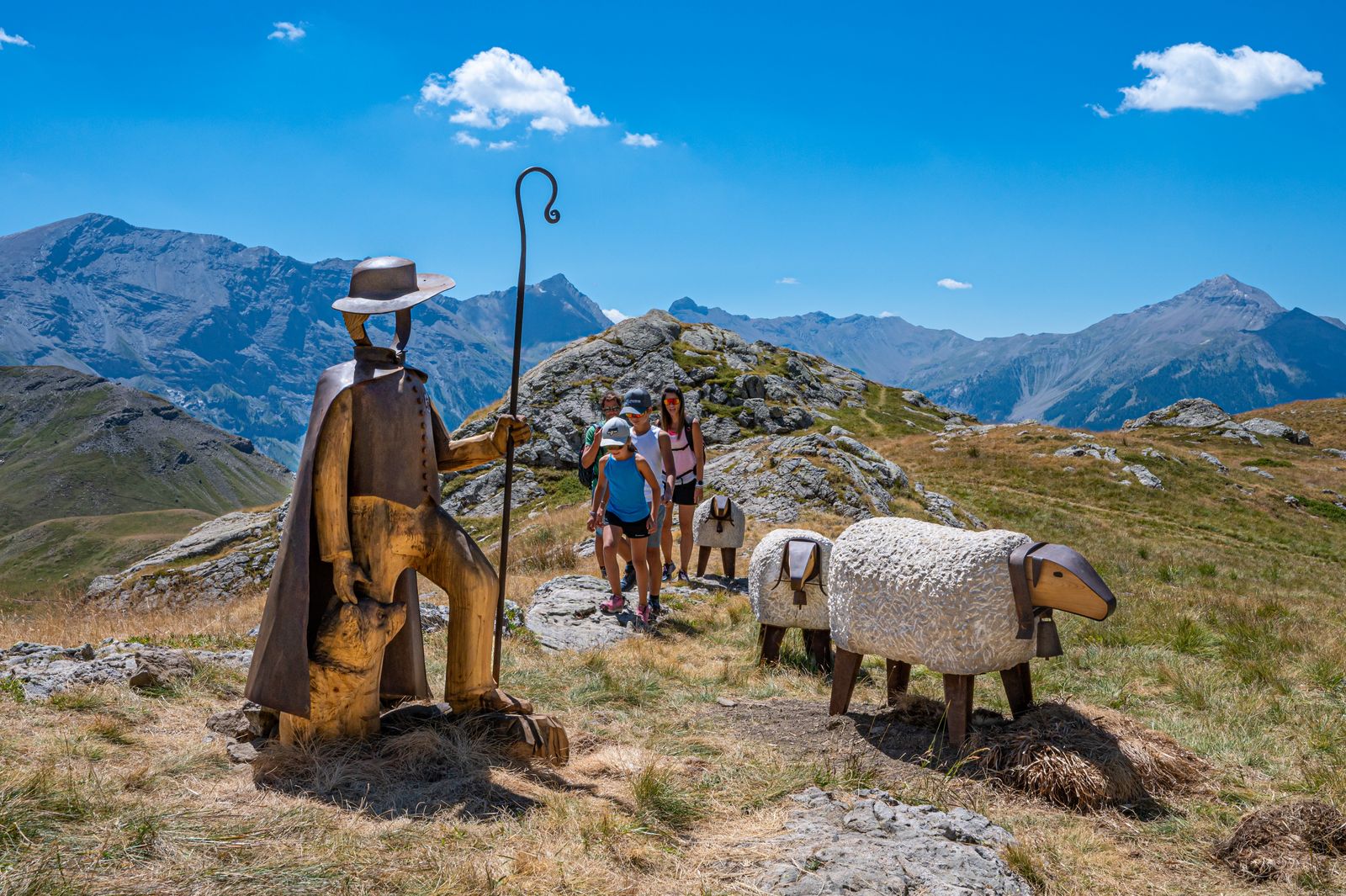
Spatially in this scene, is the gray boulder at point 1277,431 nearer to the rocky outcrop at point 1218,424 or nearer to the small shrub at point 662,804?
the rocky outcrop at point 1218,424

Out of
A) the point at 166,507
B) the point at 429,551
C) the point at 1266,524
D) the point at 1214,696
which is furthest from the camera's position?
the point at 166,507

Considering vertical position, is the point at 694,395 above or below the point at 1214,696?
above

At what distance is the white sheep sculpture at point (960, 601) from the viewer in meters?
5.62

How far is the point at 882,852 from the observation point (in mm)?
4059

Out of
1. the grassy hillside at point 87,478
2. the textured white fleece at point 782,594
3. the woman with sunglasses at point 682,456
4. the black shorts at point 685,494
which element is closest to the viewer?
the textured white fleece at point 782,594

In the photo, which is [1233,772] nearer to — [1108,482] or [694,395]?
[1108,482]

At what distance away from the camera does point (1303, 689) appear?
24.9 ft

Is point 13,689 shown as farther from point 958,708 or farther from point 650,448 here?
point 958,708

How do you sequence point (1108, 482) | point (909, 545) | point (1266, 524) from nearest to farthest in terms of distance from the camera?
point (909, 545), point (1266, 524), point (1108, 482)

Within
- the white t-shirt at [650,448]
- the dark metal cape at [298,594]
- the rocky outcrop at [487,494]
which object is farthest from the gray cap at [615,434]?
the rocky outcrop at [487,494]

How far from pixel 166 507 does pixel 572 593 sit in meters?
197

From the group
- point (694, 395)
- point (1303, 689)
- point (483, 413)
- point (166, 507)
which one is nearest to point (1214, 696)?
point (1303, 689)

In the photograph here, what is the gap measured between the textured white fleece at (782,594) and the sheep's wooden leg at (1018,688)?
2.09m

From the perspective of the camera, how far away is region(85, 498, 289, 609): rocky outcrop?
28344 millimetres
